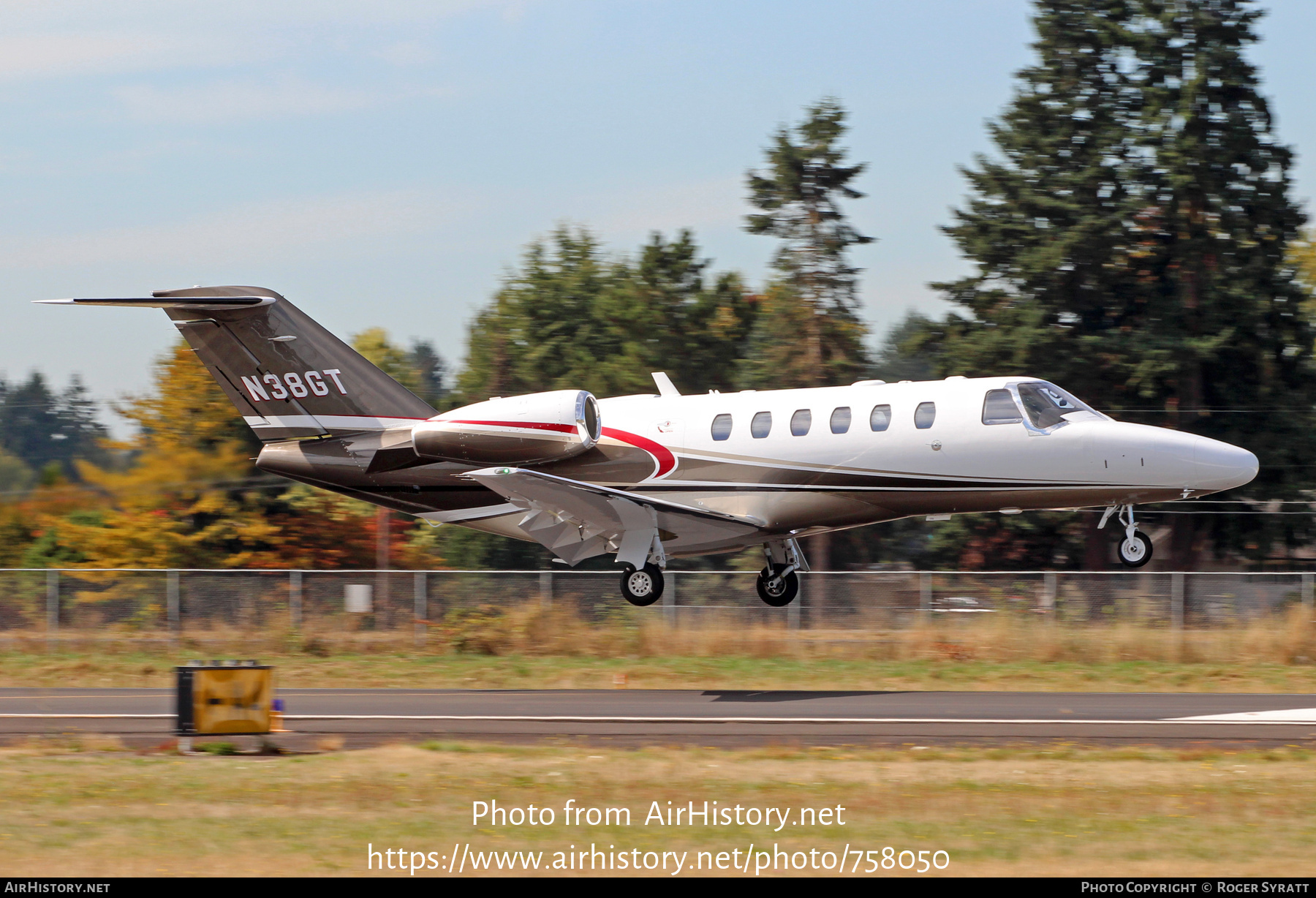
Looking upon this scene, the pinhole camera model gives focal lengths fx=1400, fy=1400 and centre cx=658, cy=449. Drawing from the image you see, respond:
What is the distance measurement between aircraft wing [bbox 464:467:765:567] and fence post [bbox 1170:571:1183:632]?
11648mm

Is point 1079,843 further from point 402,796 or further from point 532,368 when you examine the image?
point 532,368

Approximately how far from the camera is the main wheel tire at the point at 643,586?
882 inches

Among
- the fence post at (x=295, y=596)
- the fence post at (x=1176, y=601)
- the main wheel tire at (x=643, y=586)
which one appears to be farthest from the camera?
the fence post at (x=295, y=596)

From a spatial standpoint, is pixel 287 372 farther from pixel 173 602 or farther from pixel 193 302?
pixel 173 602

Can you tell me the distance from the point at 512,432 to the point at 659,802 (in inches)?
397

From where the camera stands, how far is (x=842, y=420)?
70.2 ft

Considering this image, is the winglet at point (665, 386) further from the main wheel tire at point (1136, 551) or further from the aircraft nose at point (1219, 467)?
the aircraft nose at point (1219, 467)

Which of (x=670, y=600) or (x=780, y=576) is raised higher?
(x=780, y=576)

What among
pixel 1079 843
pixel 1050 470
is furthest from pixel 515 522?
pixel 1079 843

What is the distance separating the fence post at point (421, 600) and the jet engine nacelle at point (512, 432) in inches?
350

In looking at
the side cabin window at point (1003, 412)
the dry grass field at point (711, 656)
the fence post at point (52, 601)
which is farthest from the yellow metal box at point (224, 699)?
the fence post at point (52, 601)

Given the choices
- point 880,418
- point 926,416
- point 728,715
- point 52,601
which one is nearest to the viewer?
point 728,715

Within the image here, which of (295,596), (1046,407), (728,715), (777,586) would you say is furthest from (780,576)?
(295,596)

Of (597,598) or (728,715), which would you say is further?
(597,598)
